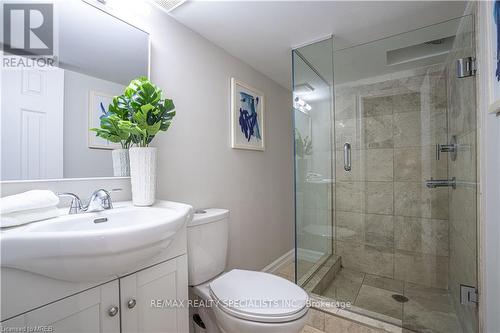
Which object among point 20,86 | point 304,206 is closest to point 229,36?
point 20,86

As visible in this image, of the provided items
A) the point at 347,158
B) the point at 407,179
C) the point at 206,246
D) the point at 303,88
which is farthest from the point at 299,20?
the point at 407,179

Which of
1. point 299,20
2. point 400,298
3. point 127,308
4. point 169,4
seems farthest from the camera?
point 400,298

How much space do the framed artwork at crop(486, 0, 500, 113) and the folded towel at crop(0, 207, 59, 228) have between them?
1.70 meters

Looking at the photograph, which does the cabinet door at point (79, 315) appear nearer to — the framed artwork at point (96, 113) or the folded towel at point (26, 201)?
the folded towel at point (26, 201)

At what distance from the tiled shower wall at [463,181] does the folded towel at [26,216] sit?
1.98m

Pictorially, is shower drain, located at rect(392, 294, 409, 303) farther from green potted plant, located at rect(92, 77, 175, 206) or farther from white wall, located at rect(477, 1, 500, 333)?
green potted plant, located at rect(92, 77, 175, 206)

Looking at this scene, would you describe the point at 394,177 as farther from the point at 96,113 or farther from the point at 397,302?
the point at 96,113

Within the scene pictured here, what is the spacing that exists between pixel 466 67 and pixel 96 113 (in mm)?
2043

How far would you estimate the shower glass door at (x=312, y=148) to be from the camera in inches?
71.2

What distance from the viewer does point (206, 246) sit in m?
1.26

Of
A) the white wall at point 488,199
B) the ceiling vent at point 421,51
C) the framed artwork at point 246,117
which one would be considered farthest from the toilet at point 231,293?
the ceiling vent at point 421,51

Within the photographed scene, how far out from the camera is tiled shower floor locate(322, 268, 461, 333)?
57.7 inches

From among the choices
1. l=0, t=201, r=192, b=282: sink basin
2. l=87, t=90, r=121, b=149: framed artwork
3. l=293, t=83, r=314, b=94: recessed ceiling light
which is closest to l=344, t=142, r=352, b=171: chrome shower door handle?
l=293, t=83, r=314, b=94: recessed ceiling light

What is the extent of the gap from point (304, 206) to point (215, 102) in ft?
3.78
